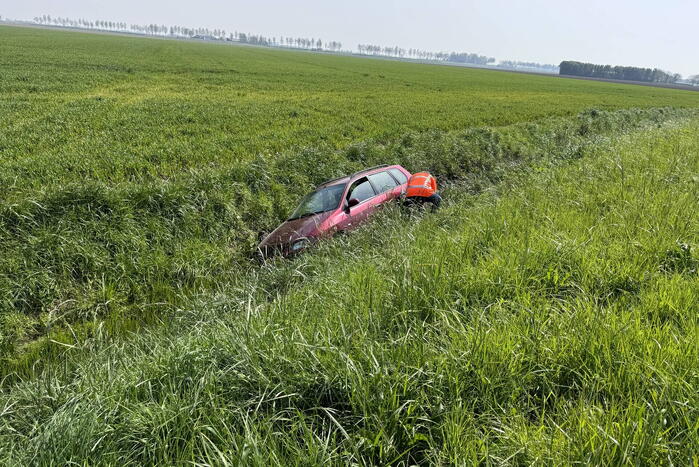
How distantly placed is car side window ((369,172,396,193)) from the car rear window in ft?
0.67

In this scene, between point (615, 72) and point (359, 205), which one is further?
Answer: point (615, 72)

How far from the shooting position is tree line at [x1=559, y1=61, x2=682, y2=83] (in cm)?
14250

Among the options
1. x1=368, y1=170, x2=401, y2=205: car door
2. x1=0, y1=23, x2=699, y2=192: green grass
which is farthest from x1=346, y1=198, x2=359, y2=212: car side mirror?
x1=0, y1=23, x2=699, y2=192: green grass

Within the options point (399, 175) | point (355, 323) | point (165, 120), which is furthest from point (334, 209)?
point (165, 120)

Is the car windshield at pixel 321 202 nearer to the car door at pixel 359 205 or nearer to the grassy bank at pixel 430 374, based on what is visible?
the car door at pixel 359 205

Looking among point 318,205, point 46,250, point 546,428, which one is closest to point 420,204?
point 318,205

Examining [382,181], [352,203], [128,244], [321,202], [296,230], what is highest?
[382,181]

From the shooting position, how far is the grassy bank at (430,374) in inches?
81.2

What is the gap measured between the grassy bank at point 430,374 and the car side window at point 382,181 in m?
4.30

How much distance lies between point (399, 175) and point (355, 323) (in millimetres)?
6690

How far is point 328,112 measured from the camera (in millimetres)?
21844

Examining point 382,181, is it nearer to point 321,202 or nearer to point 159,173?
point 321,202

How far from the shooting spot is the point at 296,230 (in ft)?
24.1

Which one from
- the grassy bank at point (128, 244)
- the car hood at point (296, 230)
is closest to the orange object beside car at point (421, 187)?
the grassy bank at point (128, 244)
